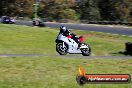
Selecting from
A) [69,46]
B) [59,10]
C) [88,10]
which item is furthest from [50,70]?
[88,10]

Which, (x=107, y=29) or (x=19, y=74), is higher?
(x=19, y=74)

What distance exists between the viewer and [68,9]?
112 m

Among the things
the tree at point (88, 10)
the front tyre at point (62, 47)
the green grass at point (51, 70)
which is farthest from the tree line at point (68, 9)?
the green grass at point (51, 70)

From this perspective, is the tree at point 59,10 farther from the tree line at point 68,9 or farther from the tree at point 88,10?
the tree at point 88,10

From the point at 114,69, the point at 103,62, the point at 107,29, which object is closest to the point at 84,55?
the point at 103,62

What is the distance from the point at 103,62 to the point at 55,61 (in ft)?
7.30

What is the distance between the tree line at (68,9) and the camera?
3996 inches

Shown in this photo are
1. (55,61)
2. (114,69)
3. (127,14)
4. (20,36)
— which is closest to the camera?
(114,69)

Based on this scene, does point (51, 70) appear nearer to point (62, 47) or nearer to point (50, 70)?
point (50, 70)

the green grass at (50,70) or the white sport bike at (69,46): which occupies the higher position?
the white sport bike at (69,46)

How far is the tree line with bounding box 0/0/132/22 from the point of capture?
101500mm

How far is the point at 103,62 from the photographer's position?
1652cm

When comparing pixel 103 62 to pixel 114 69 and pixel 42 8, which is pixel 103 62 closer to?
pixel 114 69

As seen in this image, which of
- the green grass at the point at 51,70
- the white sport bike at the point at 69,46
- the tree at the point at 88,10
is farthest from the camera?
the tree at the point at 88,10
